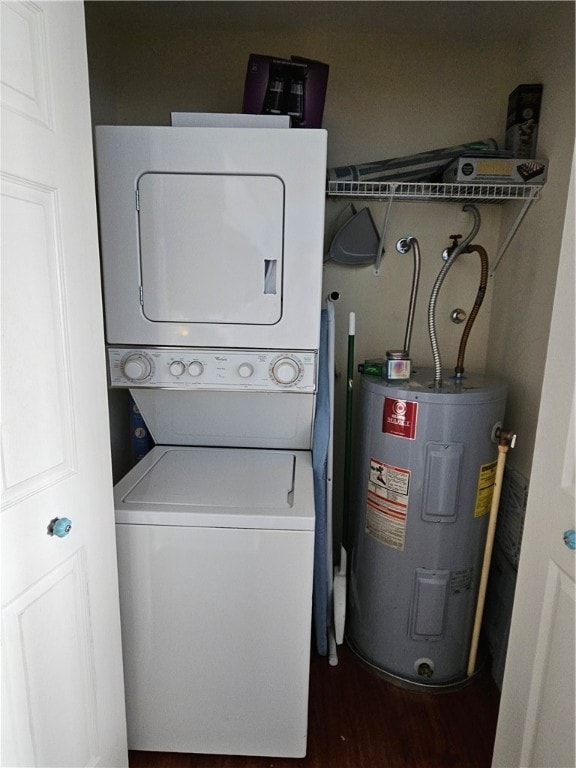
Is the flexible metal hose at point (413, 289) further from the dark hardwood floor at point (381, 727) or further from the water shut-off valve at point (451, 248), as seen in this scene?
the dark hardwood floor at point (381, 727)

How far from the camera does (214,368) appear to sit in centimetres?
157

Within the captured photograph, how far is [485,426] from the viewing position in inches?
65.6

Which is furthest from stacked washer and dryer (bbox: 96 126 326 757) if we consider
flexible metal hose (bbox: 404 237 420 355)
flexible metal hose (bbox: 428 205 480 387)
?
flexible metal hose (bbox: 404 237 420 355)

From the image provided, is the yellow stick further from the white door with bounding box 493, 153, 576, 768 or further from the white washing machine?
the white washing machine

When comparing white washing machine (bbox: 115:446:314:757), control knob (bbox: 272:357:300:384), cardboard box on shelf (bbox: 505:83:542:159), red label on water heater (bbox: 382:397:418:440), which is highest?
cardboard box on shelf (bbox: 505:83:542:159)

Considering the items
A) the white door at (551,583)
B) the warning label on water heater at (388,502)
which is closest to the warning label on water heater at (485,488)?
the warning label on water heater at (388,502)

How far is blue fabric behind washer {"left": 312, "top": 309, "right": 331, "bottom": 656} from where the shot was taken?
1.71 metres

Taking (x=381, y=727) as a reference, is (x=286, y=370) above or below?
above

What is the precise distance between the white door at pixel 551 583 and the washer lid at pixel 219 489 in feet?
1.95

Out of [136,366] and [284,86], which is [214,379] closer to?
[136,366]

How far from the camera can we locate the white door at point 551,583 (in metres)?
1.01

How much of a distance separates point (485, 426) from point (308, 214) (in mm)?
973

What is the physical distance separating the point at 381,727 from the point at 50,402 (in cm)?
165

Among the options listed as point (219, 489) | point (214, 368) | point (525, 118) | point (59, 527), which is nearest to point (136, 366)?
point (214, 368)
